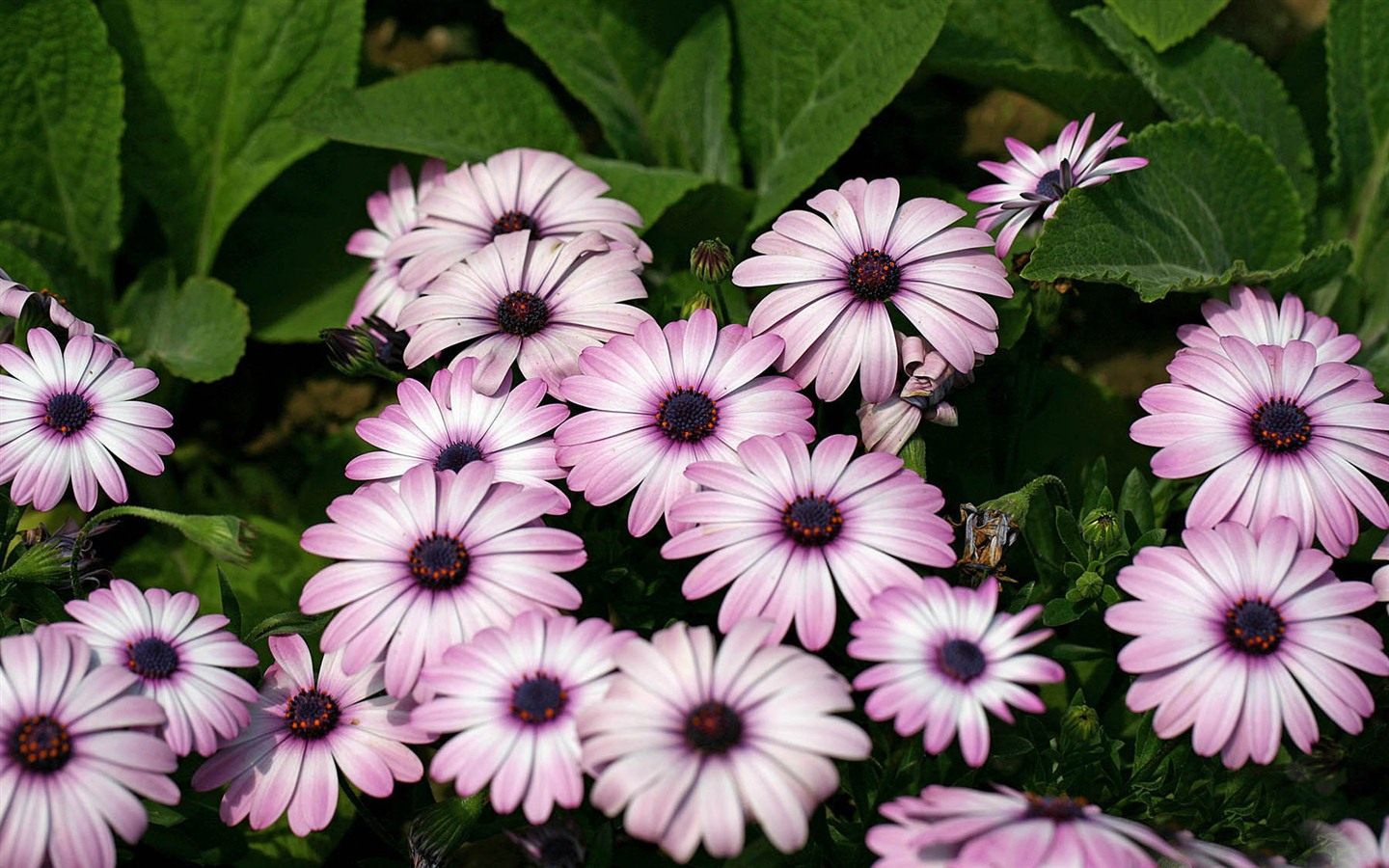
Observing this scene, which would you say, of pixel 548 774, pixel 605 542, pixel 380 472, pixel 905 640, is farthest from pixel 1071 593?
pixel 380 472

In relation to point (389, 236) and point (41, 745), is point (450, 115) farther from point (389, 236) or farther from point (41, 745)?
point (41, 745)

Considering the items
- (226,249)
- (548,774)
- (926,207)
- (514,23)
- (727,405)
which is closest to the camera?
(548,774)

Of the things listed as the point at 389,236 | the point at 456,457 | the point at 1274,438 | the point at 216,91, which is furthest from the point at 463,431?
the point at 216,91

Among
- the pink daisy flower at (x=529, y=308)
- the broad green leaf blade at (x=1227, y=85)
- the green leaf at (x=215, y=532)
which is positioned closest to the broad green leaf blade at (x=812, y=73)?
the broad green leaf blade at (x=1227, y=85)

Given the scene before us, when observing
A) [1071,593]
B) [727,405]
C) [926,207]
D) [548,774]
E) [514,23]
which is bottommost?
[548,774]

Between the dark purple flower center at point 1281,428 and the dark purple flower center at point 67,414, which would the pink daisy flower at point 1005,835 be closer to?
the dark purple flower center at point 1281,428

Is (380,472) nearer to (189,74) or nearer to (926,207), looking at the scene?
(926,207)
